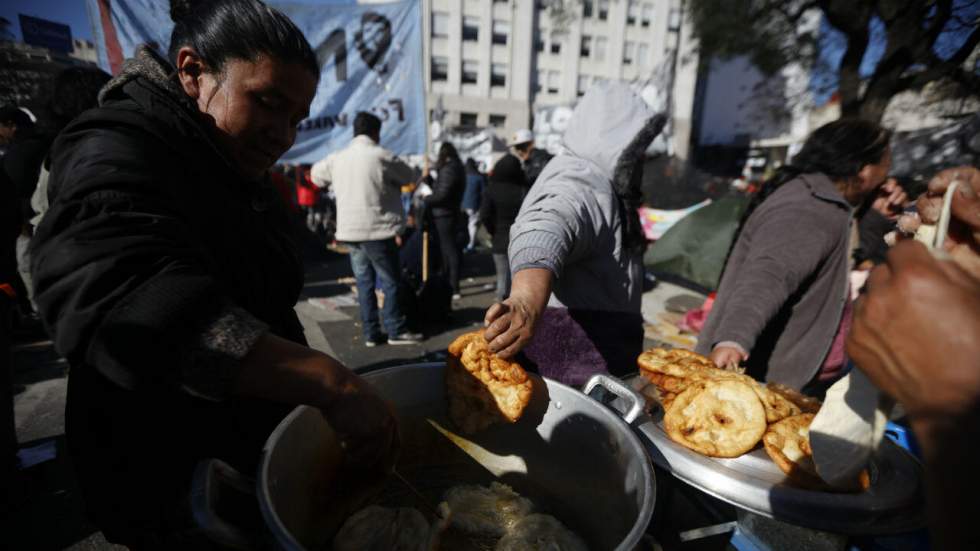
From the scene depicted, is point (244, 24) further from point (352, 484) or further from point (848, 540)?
point (848, 540)

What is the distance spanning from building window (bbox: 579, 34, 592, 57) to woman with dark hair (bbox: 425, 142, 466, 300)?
37.1 meters

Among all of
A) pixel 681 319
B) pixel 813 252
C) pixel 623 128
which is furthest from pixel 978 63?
pixel 623 128

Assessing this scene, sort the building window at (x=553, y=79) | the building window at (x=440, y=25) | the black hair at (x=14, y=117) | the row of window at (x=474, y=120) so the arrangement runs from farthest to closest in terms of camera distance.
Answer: the building window at (x=553, y=79), the row of window at (x=474, y=120), the building window at (x=440, y=25), the black hair at (x=14, y=117)

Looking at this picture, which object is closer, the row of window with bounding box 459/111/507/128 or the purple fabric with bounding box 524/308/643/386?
the purple fabric with bounding box 524/308/643/386

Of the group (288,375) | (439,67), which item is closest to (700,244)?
(288,375)

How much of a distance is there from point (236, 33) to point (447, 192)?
19.1 ft

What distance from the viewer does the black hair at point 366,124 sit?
15.6ft

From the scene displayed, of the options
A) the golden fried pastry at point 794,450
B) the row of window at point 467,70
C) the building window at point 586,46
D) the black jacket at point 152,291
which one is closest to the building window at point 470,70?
the row of window at point 467,70

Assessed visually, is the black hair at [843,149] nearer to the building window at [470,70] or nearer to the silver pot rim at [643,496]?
the silver pot rim at [643,496]

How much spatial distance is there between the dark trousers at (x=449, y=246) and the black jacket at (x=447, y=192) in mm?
100

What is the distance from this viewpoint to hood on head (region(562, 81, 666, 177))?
195 cm

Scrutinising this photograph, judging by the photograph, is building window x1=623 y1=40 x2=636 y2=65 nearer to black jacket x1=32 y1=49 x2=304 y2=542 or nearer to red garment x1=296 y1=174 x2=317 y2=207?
red garment x1=296 y1=174 x2=317 y2=207

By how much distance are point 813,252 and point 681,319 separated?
14.6 ft

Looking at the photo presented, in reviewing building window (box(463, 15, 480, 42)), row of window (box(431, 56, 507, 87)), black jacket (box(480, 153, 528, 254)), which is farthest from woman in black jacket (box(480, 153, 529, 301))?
building window (box(463, 15, 480, 42))
